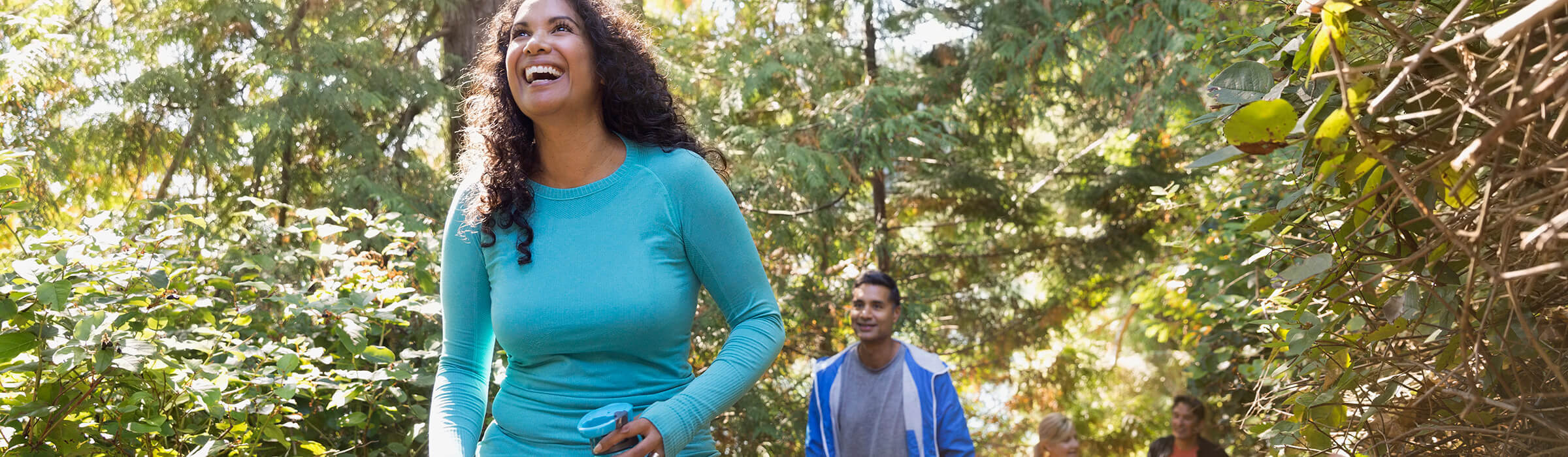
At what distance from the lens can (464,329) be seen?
1.75 m

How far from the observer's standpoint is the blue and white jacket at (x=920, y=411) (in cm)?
398

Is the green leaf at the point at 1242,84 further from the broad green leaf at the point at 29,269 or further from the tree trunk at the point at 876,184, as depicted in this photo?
the tree trunk at the point at 876,184

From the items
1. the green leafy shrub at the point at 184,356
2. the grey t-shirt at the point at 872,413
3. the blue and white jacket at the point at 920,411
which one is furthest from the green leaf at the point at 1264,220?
the grey t-shirt at the point at 872,413

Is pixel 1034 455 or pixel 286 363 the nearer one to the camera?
pixel 286 363

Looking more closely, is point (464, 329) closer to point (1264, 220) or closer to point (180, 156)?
point (1264, 220)

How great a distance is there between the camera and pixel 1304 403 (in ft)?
4.73

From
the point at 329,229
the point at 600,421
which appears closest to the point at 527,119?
the point at 600,421

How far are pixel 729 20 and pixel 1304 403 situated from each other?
6.63m

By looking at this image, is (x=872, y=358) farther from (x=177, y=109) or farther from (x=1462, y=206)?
(x=1462, y=206)

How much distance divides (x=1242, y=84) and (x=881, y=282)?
3.37m

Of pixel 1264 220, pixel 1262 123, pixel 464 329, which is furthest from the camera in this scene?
pixel 464 329

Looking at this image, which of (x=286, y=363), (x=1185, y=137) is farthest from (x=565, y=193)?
(x=1185, y=137)

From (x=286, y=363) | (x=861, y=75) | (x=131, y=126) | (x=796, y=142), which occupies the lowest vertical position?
(x=286, y=363)

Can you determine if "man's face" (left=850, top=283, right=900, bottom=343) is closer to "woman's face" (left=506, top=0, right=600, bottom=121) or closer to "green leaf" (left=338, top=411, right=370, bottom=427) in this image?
"green leaf" (left=338, top=411, right=370, bottom=427)
